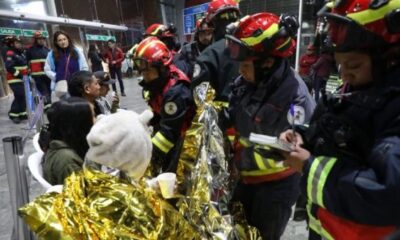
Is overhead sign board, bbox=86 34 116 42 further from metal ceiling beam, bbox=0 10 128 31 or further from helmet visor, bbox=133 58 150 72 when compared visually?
helmet visor, bbox=133 58 150 72

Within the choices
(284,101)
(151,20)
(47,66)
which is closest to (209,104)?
(284,101)

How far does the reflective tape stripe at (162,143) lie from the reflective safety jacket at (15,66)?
5.45m

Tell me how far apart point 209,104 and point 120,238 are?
0.88m

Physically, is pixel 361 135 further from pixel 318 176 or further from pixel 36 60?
pixel 36 60

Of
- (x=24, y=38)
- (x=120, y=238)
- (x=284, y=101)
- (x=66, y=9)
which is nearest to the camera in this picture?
(x=120, y=238)

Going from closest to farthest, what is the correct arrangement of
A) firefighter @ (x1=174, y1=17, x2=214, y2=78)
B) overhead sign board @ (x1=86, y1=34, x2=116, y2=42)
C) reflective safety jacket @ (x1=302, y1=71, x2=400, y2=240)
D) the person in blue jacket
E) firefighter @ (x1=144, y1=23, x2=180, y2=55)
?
reflective safety jacket @ (x1=302, y1=71, x2=400, y2=240) → firefighter @ (x1=174, y1=17, x2=214, y2=78) → firefighter @ (x1=144, y1=23, x2=180, y2=55) → the person in blue jacket → overhead sign board @ (x1=86, y1=34, x2=116, y2=42)

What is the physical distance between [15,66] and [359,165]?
6.90 meters

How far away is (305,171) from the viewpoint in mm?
1040

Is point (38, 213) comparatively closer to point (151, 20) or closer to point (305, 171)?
point (305, 171)

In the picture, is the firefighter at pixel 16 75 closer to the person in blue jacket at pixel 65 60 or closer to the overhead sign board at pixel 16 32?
the person in blue jacket at pixel 65 60

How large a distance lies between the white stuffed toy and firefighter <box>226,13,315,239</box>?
0.54 m

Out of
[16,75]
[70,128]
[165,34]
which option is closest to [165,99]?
[70,128]

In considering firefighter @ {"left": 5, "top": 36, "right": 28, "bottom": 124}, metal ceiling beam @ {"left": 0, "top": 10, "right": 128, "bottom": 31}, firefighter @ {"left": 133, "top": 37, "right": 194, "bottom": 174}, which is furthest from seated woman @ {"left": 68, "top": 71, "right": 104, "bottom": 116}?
metal ceiling beam @ {"left": 0, "top": 10, "right": 128, "bottom": 31}

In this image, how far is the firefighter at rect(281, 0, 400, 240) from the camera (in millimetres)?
881
